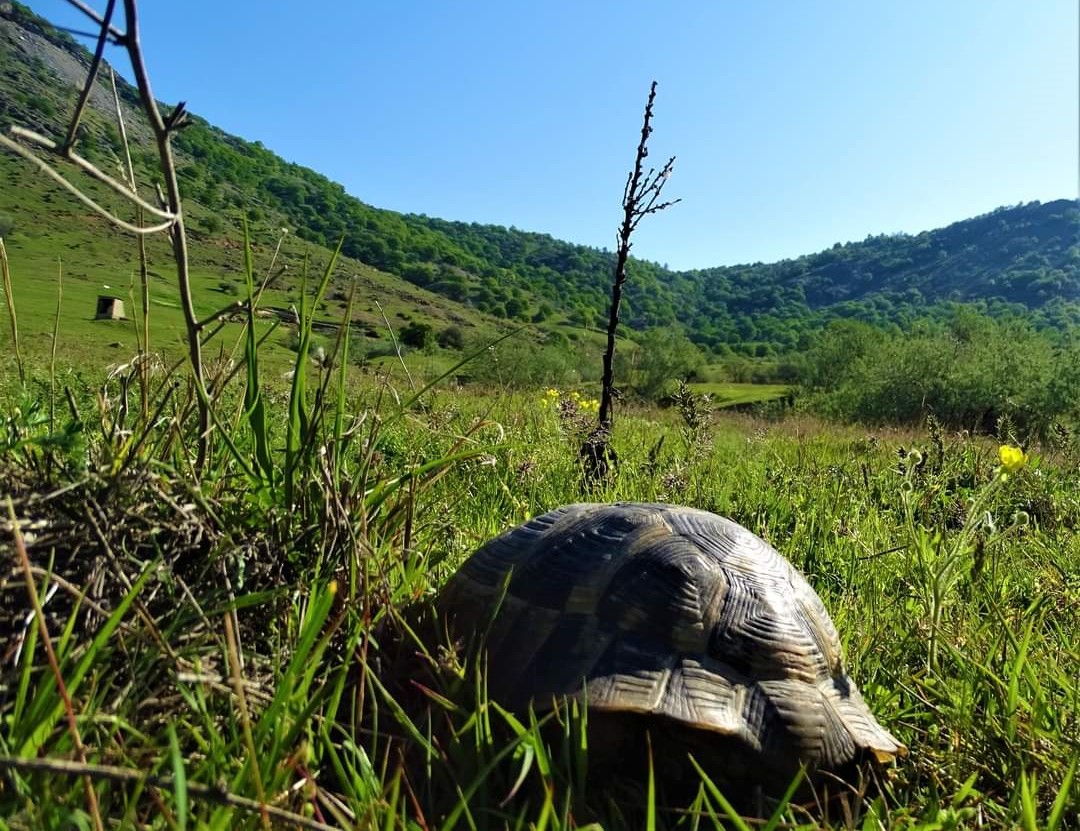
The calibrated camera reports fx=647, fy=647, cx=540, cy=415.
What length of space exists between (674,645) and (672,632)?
3cm

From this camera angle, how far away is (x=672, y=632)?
1.58 metres

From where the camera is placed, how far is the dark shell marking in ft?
4.83

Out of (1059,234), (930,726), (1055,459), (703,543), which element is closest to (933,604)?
(930,726)

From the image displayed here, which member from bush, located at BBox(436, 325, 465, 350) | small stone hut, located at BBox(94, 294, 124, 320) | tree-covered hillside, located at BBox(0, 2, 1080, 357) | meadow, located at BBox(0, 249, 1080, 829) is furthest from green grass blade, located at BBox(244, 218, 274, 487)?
tree-covered hillside, located at BBox(0, 2, 1080, 357)

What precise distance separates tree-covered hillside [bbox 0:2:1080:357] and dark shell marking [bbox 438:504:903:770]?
72.7m

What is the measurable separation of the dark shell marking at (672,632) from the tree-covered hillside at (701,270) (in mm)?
72687

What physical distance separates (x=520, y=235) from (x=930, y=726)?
543 feet

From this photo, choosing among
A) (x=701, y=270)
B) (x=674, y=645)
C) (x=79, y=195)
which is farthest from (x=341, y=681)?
(x=701, y=270)

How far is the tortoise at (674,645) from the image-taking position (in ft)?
4.80

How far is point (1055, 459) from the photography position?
7.15m

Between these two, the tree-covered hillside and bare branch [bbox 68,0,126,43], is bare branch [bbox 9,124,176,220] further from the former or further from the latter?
the tree-covered hillside

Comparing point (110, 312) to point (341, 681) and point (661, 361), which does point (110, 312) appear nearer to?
point (341, 681)

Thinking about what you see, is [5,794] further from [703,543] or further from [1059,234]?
[1059,234]

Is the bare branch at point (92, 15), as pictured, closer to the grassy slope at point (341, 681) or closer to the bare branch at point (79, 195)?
the bare branch at point (79, 195)
